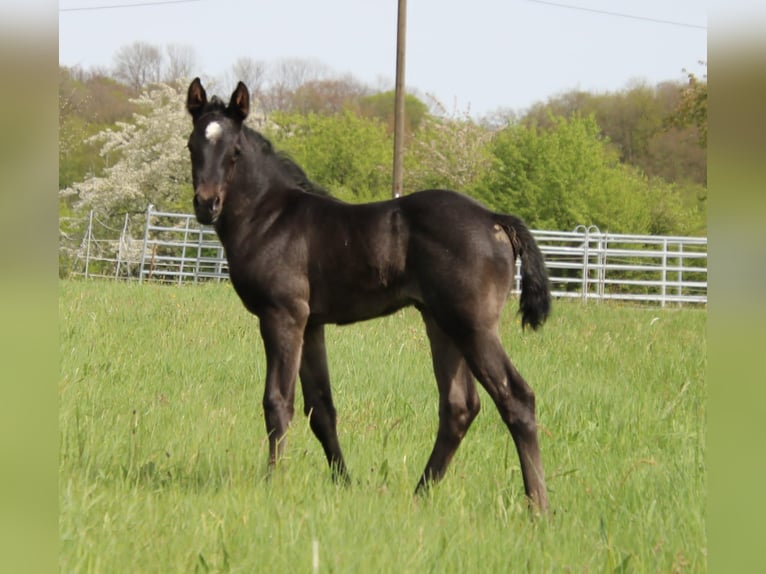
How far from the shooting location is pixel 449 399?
4895 millimetres

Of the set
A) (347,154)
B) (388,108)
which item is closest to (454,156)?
(347,154)

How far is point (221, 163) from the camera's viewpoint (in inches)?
199

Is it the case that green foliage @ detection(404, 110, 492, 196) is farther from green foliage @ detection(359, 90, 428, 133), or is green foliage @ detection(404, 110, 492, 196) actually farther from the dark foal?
the dark foal

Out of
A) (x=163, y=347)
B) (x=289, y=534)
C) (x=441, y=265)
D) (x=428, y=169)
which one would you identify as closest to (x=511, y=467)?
(x=441, y=265)

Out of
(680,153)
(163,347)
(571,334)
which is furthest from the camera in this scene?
(680,153)

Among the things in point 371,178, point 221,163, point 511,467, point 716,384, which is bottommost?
point 511,467

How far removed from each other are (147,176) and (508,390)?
3897 cm

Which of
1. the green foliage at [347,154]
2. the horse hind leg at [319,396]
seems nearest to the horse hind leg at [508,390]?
the horse hind leg at [319,396]

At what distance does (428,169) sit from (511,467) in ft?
140

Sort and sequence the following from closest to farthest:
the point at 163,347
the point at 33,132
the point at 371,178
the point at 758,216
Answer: the point at 758,216 → the point at 33,132 → the point at 163,347 → the point at 371,178

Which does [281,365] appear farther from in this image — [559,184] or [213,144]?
[559,184]

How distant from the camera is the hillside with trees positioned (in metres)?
36.4

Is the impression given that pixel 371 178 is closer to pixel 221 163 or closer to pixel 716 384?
pixel 221 163

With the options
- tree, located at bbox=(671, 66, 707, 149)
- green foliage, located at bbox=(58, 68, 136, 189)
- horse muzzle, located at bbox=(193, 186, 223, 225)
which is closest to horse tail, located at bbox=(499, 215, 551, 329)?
horse muzzle, located at bbox=(193, 186, 223, 225)
